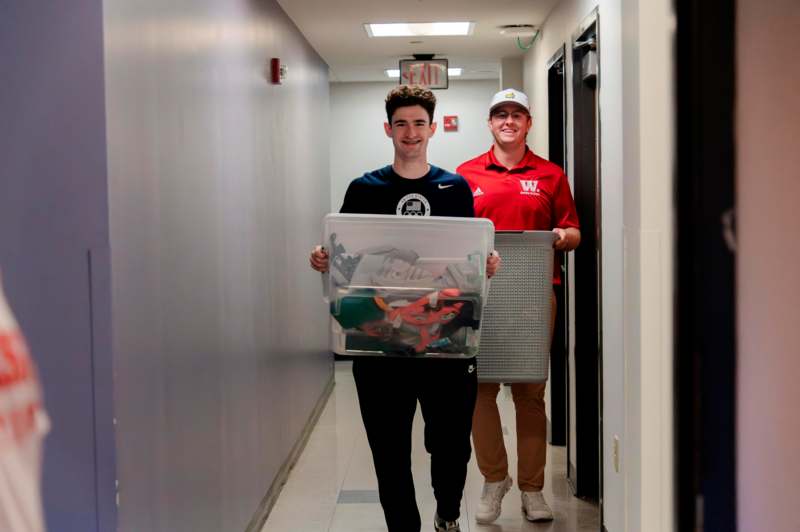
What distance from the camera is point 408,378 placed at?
3010 millimetres

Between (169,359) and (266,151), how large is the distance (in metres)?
1.98

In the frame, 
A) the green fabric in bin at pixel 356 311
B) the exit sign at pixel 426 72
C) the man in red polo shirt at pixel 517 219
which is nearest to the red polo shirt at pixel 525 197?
the man in red polo shirt at pixel 517 219

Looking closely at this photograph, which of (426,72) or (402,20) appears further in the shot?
(426,72)

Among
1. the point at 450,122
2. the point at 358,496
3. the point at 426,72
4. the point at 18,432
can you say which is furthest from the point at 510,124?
the point at 450,122

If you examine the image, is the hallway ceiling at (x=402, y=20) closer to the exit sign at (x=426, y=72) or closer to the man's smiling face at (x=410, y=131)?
the exit sign at (x=426, y=72)

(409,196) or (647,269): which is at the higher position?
(409,196)

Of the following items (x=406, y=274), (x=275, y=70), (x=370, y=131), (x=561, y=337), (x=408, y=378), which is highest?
(x=370, y=131)

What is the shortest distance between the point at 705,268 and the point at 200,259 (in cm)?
256

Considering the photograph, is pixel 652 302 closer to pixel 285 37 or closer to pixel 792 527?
pixel 792 527

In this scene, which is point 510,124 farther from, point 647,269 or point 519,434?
point 647,269

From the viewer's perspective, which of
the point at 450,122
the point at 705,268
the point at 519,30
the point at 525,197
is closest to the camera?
the point at 705,268

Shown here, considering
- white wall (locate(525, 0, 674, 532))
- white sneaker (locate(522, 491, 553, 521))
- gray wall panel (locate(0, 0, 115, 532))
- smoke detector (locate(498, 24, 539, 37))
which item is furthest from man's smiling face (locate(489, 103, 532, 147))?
gray wall panel (locate(0, 0, 115, 532))

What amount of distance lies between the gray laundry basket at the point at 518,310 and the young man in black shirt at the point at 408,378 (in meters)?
0.57

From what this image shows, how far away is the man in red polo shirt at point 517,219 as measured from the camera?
395 cm
